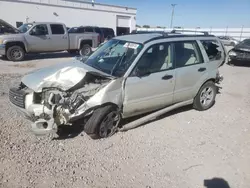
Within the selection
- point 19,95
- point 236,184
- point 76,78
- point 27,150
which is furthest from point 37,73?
Answer: point 236,184

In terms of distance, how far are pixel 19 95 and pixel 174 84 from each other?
115 inches

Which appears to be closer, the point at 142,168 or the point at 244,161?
the point at 142,168

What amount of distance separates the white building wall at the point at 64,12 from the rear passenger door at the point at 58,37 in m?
14.5

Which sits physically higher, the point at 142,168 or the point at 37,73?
the point at 37,73

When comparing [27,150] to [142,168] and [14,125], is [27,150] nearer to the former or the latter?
[14,125]

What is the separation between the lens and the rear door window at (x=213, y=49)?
16.6 feet

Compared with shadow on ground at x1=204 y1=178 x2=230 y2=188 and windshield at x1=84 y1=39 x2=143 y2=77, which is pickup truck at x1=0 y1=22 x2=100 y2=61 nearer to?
windshield at x1=84 y1=39 x2=143 y2=77

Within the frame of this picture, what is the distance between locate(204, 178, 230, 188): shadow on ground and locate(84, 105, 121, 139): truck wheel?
68.3 inches

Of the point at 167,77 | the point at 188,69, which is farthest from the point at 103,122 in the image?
the point at 188,69

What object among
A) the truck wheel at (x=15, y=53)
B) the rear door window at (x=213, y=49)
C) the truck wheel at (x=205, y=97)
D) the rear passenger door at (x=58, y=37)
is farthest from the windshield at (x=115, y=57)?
the rear passenger door at (x=58, y=37)

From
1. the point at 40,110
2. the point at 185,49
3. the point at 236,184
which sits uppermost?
the point at 185,49

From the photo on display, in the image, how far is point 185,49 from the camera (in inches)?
178

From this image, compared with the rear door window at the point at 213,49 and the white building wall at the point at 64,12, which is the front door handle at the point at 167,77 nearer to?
the rear door window at the point at 213,49

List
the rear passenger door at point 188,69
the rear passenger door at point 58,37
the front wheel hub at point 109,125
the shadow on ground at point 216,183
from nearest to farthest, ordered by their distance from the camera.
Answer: the shadow on ground at point 216,183 < the front wheel hub at point 109,125 < the rear passenger door at point 188,69 < the rear passenger door at point 58,37
